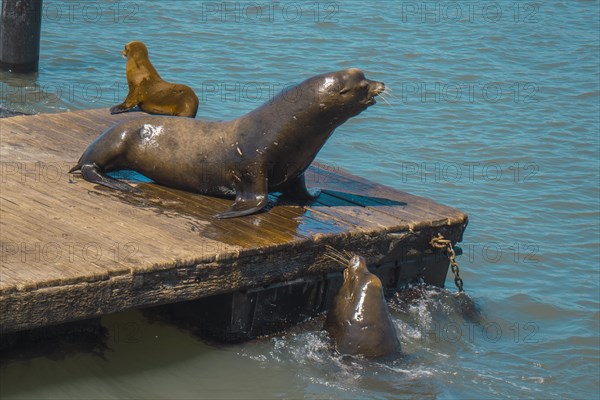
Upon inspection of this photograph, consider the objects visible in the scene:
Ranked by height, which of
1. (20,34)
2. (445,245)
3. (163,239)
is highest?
(20,34)

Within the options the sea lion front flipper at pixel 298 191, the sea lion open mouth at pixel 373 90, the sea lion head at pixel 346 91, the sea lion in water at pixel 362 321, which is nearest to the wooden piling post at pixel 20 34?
the sea lion front flipper at pixel 298 191

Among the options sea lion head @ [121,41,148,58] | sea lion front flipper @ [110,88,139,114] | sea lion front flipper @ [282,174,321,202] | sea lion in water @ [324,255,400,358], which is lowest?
sea lion in water @ [324,255,400,358]

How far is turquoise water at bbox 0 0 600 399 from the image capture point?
21.2ft

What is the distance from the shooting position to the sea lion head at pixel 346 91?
7008 millimetres

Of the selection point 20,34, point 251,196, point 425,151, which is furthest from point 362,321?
point 20,34

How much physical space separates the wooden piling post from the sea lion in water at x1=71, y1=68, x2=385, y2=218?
6.05m

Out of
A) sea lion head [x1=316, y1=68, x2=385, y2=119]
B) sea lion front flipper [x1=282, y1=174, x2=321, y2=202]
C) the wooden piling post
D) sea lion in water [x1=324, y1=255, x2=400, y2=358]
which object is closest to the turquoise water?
sea lion in water [x1=324, y1=255, x2=400, y2=358]

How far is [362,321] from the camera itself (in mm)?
6645

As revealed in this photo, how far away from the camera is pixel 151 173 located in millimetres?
7422

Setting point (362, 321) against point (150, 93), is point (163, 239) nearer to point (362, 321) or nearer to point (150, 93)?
point (362, 321)

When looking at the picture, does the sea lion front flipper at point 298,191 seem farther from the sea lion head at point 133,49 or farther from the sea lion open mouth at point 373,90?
the sea lion head at point 133,49

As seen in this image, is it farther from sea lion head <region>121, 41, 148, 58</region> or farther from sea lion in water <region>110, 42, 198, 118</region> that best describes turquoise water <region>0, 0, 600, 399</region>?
sea lion head <region>121, 41, 148, 58</region>

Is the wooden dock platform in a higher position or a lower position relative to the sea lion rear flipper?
lower

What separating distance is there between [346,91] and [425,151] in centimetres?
583
